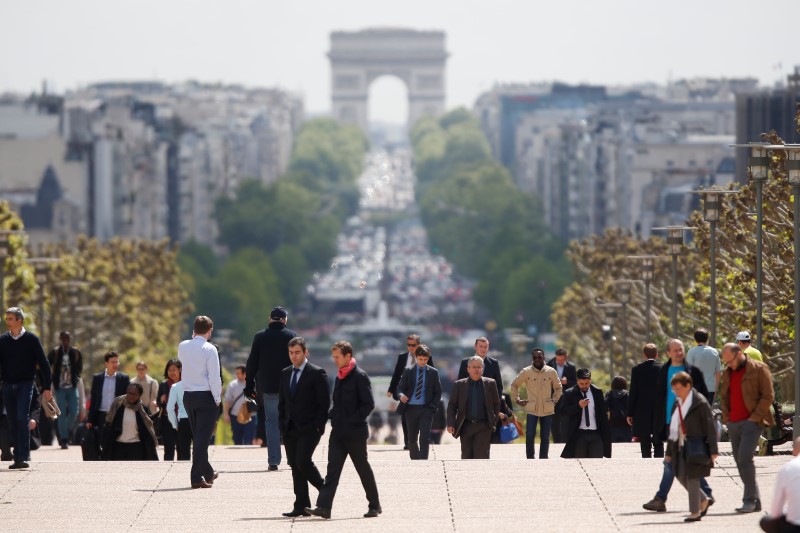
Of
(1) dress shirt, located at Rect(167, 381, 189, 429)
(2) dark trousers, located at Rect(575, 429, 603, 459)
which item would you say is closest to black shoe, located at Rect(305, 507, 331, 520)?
(1) dress shirt, located at Rect(167, 381, 189, 429)

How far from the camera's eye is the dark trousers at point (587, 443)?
3119 cm

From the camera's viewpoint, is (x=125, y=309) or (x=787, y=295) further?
(x=125, y=309)

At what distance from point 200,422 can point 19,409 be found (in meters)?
3.15

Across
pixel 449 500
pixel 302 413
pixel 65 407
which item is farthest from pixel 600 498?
pixel 65 407

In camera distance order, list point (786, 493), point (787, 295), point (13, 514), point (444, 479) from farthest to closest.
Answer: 1. point (787, 295)
2. point (444, 479)
3. point (13, 514)
4. point (786, 493)

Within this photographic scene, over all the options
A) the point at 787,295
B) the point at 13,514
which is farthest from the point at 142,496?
the point at 787,295

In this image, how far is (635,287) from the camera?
8244 cm

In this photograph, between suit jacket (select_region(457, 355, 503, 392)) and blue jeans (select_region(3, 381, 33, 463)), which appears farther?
suit jacket (select_region(457, 355, 503, 392))

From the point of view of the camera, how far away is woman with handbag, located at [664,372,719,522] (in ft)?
76.3

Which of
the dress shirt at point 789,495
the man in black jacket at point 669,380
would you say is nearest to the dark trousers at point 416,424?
the man in black jacket at point 669,380

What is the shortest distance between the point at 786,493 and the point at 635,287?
6461 centimetres

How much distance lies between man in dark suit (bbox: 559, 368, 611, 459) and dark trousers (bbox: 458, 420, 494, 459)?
4.29 feet

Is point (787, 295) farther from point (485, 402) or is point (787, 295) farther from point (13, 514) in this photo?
point (13, 514)

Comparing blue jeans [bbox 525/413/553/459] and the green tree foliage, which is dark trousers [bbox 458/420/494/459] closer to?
blue jeans [bbox 525/413/553/459]
